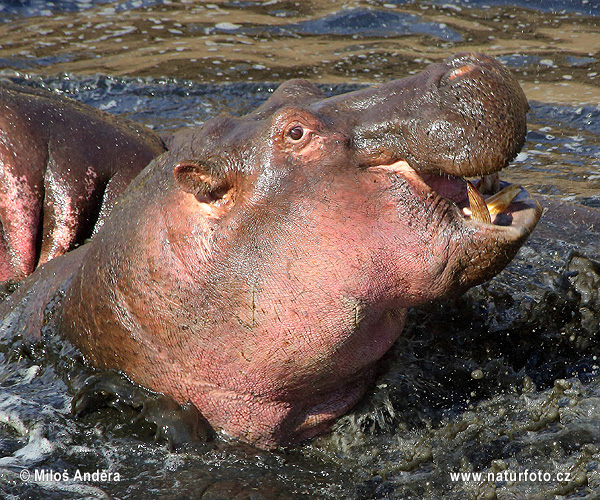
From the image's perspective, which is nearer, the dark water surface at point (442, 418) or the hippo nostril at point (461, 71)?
the hippo nostril at point (461, 71)

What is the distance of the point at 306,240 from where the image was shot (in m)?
4.09

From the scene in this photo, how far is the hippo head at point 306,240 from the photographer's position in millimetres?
3939

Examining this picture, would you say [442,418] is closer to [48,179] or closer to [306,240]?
[306,240]

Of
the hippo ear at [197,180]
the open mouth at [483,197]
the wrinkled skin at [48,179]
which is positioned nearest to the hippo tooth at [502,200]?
the open mouth at [483,197]

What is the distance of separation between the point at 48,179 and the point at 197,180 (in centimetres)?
259

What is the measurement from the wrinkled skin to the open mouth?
308cm

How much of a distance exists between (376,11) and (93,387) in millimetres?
10206

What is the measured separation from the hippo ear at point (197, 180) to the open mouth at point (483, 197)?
802mm

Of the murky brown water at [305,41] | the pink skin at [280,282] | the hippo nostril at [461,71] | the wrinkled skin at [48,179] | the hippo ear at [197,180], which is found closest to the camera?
the hippo nostril at [461,71]

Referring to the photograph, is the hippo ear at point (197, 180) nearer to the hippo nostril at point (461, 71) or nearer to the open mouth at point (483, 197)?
the open mouth at point (483, 197)

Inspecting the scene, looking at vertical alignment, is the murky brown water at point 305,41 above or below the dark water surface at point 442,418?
above

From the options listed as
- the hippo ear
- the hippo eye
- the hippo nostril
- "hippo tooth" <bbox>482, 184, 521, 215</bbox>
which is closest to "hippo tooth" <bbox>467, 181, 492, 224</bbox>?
"hippo tooth" <bbox>482, 184, 521, 215</bbox>

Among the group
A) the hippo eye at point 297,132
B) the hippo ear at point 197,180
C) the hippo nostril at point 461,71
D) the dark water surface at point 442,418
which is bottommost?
the dark water surface at point 442,418

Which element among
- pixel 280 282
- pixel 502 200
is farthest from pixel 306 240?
pixel 502 200
